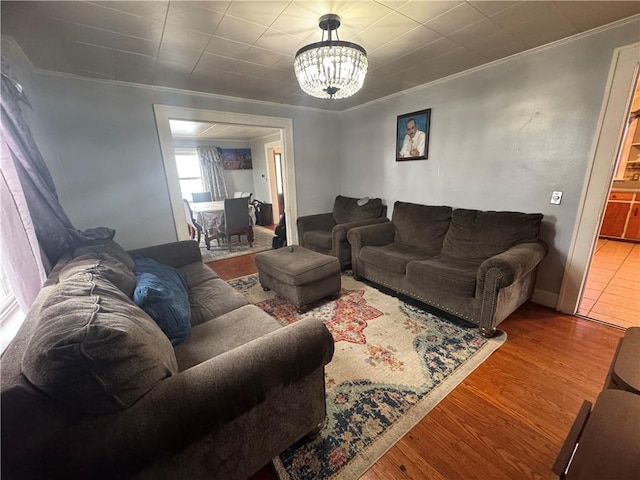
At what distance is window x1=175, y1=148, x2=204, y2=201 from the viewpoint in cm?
655

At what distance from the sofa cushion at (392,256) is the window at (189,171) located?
5.49 m

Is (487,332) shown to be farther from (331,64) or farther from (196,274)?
(196,274)

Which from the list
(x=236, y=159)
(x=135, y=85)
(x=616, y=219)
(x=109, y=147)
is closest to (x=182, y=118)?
(x=135, y=85)

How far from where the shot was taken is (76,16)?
154 cm

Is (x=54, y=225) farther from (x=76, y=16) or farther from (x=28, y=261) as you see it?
(x=76, y=16)

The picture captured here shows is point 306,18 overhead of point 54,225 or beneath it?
overhead

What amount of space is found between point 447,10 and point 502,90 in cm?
123

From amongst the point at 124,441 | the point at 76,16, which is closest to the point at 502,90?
the point at 76,16

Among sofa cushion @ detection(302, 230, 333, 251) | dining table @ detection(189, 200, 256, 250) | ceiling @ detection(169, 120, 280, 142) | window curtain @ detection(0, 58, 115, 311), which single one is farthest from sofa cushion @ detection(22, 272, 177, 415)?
ceiling @ detection(169, 120, 280, 142)

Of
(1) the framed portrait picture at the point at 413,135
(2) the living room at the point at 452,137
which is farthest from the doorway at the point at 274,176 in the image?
(1) the framed portrait picture at the point at 413,135

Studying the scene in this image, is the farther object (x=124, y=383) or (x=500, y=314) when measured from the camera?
(x=500, y=314)

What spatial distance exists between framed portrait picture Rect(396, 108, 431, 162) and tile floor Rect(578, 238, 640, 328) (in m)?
2.16

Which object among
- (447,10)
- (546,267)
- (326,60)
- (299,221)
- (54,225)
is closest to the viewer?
(326,60)

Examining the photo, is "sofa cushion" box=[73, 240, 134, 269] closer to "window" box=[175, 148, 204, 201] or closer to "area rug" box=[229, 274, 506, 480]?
"area rug" box=[229, 274, 506, 480]
